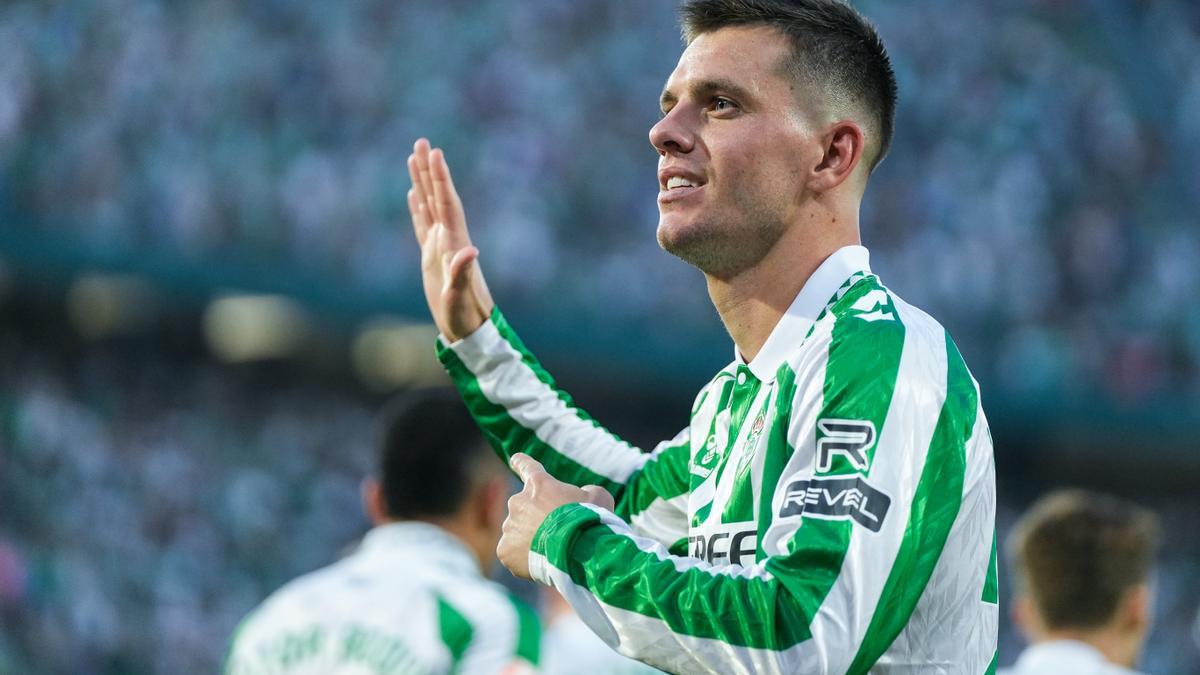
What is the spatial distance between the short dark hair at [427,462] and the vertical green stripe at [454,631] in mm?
455

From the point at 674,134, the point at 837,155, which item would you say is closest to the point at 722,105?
the point at 674,134

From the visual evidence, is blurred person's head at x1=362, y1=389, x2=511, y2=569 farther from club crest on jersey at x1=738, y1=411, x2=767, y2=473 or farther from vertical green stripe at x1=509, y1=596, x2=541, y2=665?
club crest on jersey at x1=738, y1=411, x2=767, y2=473

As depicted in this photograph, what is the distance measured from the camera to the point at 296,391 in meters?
16.0

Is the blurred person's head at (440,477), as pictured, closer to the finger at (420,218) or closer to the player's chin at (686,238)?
the finger at (420,218)

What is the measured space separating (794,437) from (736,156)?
520mm

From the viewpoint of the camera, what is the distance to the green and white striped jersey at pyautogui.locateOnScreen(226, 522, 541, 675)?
12.6 feet

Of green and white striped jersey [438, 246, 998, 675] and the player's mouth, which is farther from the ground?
the player's mouth

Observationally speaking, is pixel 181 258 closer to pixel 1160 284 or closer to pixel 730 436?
pixel 1160 284

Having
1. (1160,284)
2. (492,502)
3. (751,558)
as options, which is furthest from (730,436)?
(1160,284)

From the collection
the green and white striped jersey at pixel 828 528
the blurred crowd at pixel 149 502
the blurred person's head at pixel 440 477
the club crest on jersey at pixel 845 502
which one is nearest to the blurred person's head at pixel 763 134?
the green and white striped jersey at pixel 828 528

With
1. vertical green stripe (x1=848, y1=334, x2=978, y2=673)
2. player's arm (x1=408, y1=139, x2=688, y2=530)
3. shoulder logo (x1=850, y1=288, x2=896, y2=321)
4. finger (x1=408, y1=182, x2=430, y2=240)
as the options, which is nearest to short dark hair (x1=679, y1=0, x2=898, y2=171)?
shoulder logo (x1=850, y1=288, x2=896, y2=321)

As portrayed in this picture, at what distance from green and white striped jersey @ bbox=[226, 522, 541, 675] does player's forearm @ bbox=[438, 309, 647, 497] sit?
670 millimetres

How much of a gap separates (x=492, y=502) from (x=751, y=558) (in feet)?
7.12

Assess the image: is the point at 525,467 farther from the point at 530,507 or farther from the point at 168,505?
the point at 168,505
